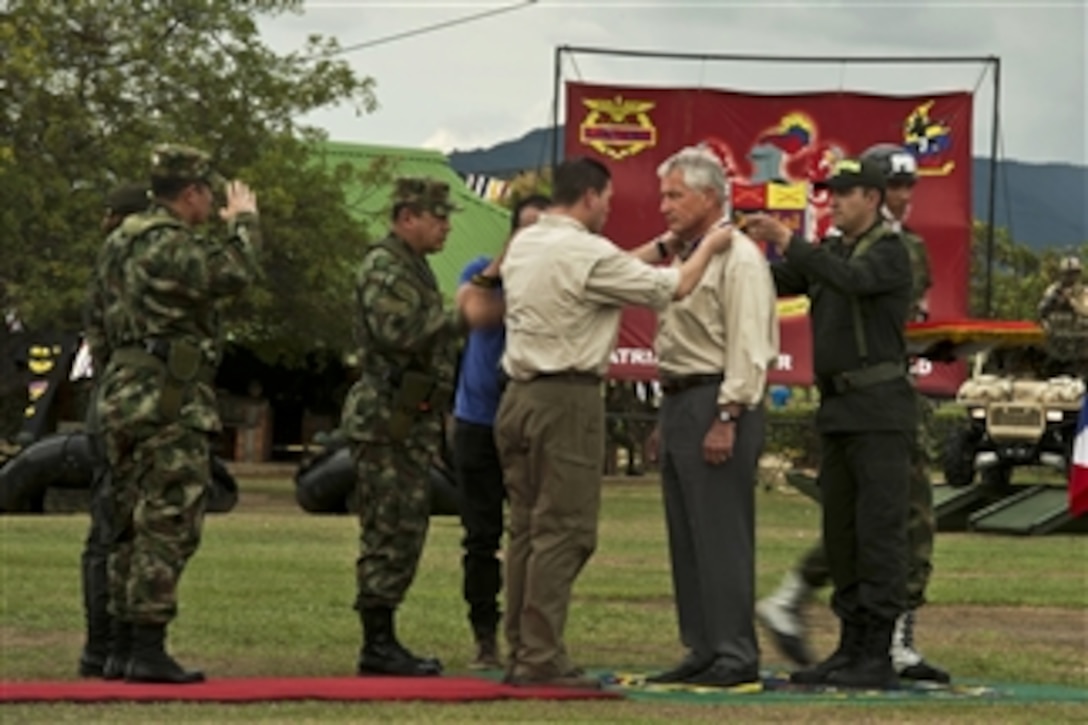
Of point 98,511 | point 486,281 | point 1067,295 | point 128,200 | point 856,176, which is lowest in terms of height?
point 98,511

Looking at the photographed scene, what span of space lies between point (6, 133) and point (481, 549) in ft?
80.9

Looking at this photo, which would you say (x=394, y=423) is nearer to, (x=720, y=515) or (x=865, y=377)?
(x=720, y=515)

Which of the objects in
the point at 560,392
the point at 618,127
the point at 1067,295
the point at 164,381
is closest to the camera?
the point at 164,381

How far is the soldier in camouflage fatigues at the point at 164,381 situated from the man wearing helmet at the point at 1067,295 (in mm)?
17595

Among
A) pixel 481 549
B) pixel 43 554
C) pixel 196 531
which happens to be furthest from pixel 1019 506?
pixel 196 531

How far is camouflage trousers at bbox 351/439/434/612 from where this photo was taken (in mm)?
11359

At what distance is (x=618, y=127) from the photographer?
35125 millimetres

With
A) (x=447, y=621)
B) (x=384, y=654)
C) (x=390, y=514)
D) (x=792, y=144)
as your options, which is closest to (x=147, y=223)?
(x=390, y=514)

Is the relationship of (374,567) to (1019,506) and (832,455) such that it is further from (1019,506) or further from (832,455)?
Result: (1019,506)

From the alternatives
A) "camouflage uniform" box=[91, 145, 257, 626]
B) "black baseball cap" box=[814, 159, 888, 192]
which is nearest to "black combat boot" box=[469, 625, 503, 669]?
"camouflage uniform" box=[91, 145, 257, 626]

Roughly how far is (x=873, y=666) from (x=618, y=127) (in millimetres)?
24336

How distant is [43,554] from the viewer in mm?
19297

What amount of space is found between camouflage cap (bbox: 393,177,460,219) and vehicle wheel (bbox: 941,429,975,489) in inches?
704

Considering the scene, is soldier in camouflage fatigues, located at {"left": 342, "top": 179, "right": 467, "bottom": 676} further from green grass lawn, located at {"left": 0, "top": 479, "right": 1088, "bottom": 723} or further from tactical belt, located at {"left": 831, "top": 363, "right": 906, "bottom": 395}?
tactical belt, located at {"left": 831, "top": 363, "right": 906, "bottom": 395}
